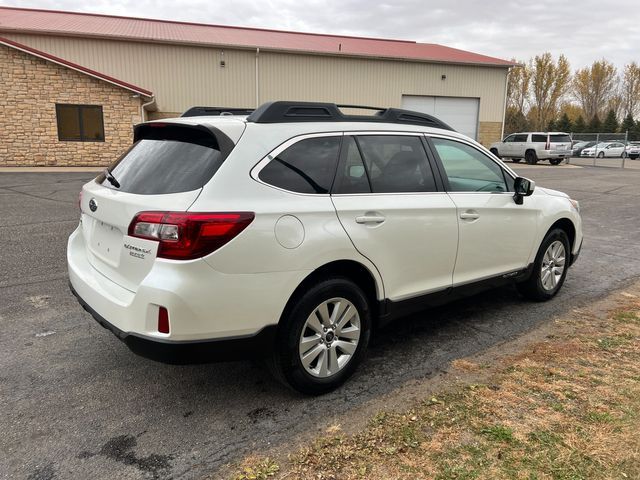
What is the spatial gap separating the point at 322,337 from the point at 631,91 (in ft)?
268

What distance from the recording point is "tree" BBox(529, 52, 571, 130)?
64312mm

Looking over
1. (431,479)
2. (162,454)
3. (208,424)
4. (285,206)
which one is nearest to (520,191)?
(285,206)

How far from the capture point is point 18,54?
749 inches

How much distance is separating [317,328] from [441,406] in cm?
88

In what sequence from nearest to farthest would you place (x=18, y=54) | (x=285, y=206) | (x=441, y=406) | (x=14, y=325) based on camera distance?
(x=285, y=206), (x=441, y=406), (x=14, y=325), (x=18, y=54)

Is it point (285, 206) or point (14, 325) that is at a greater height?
point (285, 206)

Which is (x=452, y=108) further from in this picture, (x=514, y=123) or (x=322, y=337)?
(x=514, y=123)

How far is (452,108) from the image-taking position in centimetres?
2995

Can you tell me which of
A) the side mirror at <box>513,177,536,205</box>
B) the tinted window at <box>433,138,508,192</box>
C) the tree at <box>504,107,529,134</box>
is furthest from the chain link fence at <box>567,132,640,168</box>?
the tinted window at <box>433,138,508,192</box>

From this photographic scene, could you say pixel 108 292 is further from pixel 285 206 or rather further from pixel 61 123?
pixel 61 123

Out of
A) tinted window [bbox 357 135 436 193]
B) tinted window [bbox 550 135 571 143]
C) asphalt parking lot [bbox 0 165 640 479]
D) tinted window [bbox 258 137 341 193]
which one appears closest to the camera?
asphalt parking lot [bbox 0 165 640 479]

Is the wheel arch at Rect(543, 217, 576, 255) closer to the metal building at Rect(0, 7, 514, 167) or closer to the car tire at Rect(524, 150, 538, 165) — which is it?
the metal building at Rect(0, 7, 514, 167)

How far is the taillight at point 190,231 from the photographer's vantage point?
264 centimetres

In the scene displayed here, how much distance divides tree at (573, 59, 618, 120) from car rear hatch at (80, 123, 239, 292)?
7718 cm
